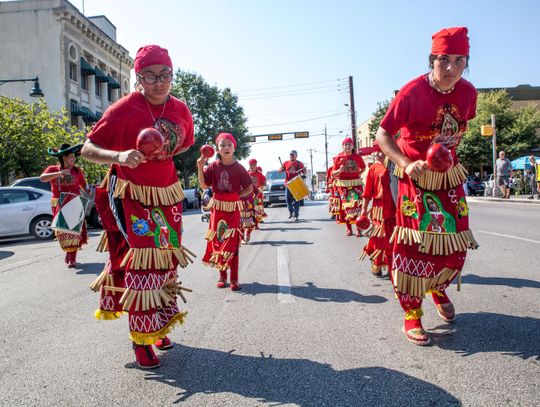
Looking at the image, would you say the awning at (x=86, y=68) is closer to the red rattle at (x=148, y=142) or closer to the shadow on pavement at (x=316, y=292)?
the shadow on pavement at (x=316, y=292)

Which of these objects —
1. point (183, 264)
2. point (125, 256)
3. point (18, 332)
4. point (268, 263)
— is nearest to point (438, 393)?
point (183, 264)

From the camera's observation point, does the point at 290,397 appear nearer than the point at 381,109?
Yes

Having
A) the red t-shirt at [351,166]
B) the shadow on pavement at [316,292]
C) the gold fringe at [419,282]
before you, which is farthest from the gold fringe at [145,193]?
the red t-shirt at [351,166]

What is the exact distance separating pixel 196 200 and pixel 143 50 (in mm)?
27754

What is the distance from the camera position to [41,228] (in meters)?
13.2

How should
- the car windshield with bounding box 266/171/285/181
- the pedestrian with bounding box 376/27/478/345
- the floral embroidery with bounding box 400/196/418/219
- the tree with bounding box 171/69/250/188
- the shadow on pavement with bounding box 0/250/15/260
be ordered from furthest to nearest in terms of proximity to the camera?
1. the tree with bounding box 171/69/250/188
2. the car windshield with bounding box 266/171/285/181
3. the shadow on pavement with bounding box 0/250/15/260
4. the floral embroidery with bounding box 400/196/418/219
5. the pedestrian with bounding box 376/27/478/345

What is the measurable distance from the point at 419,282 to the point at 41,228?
12.2 metres

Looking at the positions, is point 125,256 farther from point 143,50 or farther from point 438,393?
point 438,393

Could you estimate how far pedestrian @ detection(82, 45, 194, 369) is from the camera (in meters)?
3.16

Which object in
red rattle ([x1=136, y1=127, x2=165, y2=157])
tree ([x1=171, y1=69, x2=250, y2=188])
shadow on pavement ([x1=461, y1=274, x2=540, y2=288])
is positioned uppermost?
tree ([x1=171, y1=69, x2=250, y2=188])

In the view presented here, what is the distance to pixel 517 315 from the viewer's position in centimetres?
409

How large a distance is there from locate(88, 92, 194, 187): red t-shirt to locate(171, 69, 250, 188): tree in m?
42.7

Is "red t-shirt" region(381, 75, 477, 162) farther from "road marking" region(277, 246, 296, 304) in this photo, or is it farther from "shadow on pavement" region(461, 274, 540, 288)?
"shadow on pavement" region(461, 274, 540, 288)

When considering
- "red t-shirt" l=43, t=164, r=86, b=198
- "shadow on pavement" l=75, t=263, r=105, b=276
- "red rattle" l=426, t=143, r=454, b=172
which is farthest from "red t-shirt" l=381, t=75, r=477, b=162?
"red t-shirt" l=43, t=164, r=86, b=198
